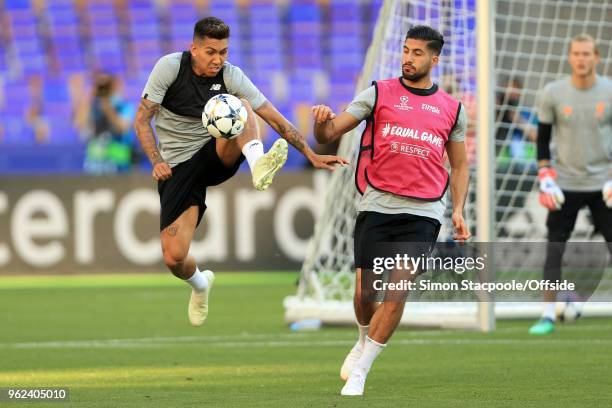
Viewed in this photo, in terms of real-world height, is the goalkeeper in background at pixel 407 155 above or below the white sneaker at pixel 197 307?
above

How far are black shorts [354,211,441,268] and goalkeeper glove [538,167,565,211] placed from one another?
3276mm

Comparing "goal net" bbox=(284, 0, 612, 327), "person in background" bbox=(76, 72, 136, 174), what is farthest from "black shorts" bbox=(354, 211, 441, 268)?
"person in background" bbox=(76, 72, 136, 174)

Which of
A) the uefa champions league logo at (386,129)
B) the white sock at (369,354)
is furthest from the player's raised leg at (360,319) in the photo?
the uefa champions league logo at (386,129)

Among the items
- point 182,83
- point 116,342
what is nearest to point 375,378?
point 182,83

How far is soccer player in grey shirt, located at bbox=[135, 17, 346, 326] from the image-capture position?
317 inches

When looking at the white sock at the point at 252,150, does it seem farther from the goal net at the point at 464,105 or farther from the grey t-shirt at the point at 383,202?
the goal net at the point at 464,105

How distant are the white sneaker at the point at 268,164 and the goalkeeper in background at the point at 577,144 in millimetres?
3611

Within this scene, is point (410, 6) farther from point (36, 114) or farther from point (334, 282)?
point (36, 114)

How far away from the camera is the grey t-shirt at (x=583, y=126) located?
10953 mm

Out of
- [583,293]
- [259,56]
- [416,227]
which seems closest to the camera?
[416,227]

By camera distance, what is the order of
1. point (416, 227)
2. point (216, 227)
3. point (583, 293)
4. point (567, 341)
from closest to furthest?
point (416, 227), point (567, 341), point (583, 293), point (216, 227)

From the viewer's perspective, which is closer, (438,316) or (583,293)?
(438,316)

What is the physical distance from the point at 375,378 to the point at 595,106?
381 centimetres

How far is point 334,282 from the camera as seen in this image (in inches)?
481
